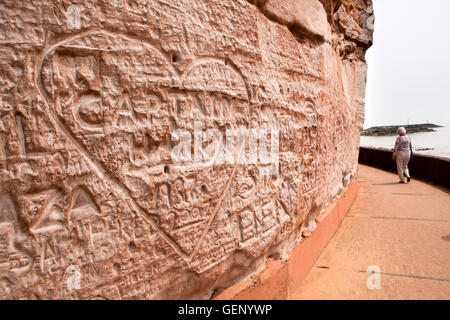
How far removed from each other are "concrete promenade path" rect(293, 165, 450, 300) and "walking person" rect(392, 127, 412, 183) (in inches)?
61.1

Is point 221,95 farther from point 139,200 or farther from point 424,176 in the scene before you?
point 424,176

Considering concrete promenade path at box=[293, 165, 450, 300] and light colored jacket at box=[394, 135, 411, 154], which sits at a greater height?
light colored jacket at box=[394, 135, 411, 154]

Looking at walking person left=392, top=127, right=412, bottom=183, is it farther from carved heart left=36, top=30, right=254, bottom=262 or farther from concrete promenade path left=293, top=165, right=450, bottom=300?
carved heart left=36, top=30, right=254, bottom=262

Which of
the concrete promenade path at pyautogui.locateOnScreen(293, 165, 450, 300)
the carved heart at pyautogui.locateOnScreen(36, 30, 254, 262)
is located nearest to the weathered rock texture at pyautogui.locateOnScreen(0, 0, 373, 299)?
the carved heart at pyautogui.locateOnScreen(36, 30, 254, 262)

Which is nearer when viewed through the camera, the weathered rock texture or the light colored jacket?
the weathered rock texture

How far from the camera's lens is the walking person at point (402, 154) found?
5.51 metres

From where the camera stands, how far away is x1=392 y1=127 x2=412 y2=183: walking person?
18.1 ft

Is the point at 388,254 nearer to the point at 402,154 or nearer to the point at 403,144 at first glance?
the point at 402,154

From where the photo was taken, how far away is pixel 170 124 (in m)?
1.11

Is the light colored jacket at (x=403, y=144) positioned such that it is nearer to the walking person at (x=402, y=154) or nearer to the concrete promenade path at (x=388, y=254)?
the walking person at (x=402, y=154)

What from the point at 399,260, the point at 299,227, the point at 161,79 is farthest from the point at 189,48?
the point at 399,260

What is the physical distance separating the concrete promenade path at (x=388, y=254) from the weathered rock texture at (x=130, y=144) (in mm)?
622

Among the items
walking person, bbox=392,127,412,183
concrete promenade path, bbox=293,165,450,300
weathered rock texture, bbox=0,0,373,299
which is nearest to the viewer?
weathered rock texture, bbox=0,0,373,299

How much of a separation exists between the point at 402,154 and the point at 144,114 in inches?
220
